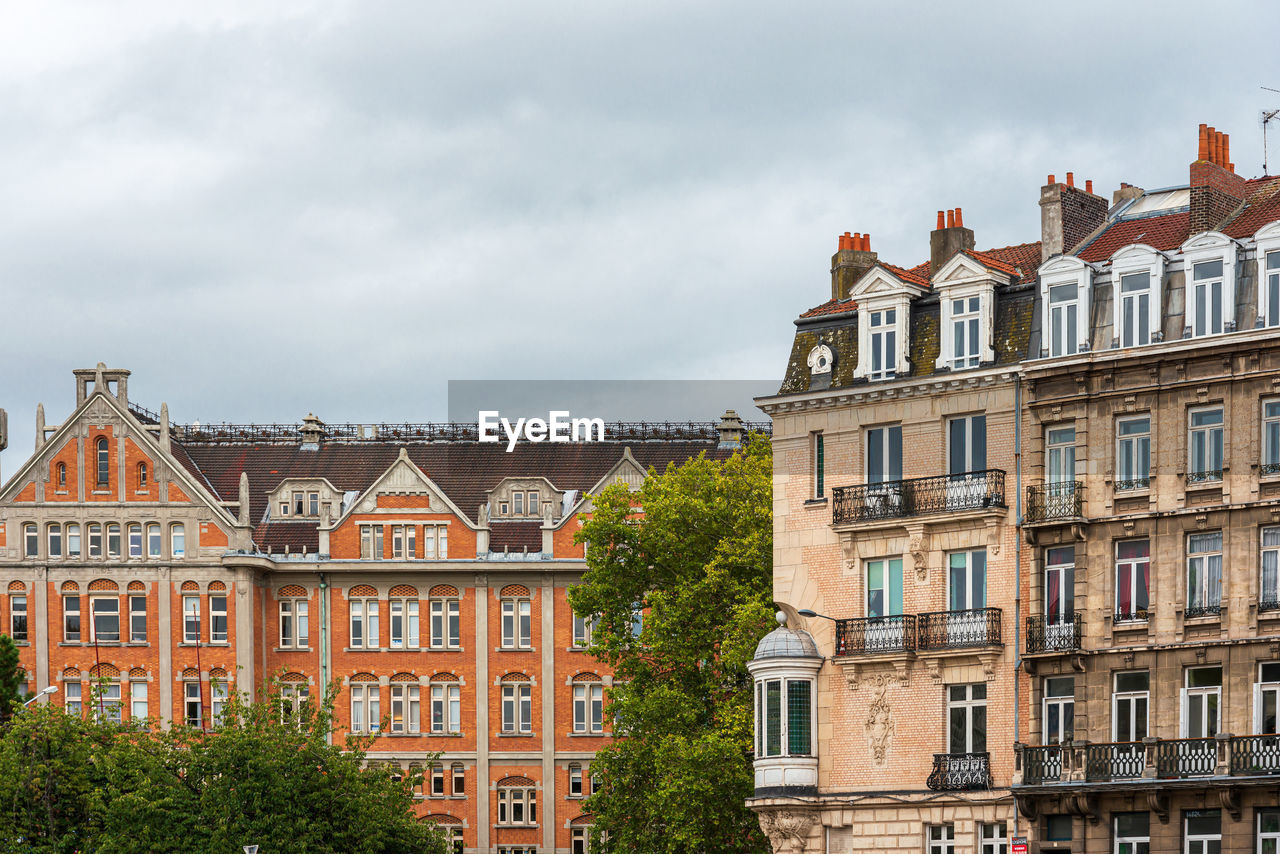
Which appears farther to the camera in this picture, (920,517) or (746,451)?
(746,451)

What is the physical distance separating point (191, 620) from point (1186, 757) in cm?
5502

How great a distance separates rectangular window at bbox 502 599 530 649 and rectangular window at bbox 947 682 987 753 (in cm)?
4235

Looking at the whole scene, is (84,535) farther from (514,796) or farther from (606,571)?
(606,571)

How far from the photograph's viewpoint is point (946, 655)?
2270 inches

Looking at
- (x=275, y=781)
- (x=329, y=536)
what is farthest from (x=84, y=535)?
(x=275, y=781)

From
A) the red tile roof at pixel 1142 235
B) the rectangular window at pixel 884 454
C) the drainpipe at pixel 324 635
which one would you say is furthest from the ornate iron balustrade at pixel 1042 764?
the drainpipe at pixel 324 635

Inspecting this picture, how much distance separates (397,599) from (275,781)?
27.5m

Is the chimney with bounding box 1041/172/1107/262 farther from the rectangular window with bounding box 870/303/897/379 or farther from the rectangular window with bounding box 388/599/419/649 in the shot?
the rectangular window with bounding box 388/599/419/649

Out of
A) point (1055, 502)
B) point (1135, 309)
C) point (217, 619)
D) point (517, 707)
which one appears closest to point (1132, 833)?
point (1055, 502)

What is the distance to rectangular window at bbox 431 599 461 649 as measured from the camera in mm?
98562

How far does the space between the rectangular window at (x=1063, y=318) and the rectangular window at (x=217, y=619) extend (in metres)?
50.3

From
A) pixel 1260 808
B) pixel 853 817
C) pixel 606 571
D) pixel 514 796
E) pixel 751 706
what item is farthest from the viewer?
pixel 514 796

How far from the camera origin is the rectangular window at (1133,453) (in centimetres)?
5538

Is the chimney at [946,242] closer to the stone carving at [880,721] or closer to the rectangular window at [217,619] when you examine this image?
the stone carving at [880,721]
